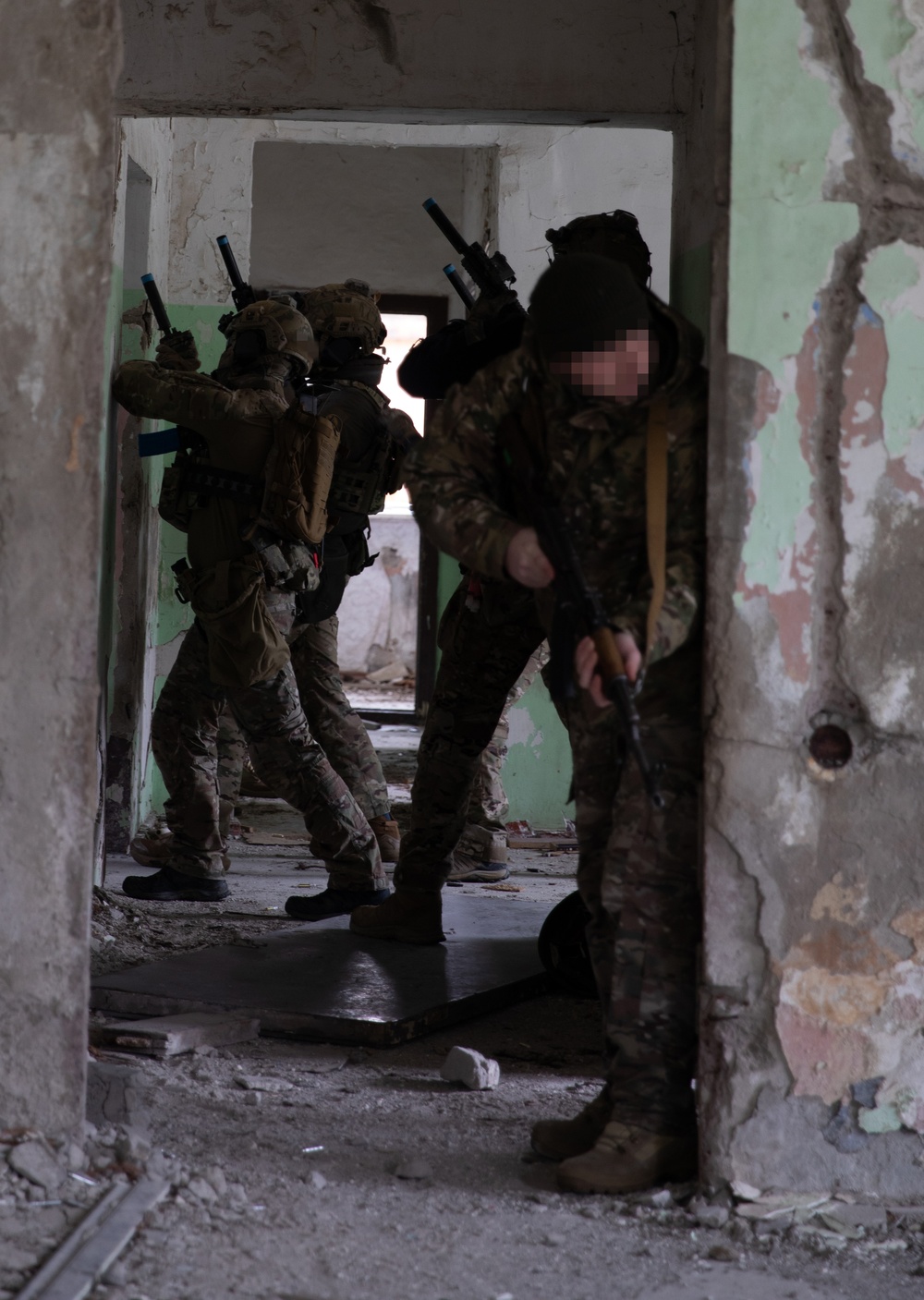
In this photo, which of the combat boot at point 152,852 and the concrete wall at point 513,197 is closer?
the combat boot at point 152,852

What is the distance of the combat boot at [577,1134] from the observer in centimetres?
247

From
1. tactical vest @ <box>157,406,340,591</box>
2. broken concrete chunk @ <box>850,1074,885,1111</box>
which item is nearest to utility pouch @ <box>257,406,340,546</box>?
tactical vest @ <box>157,406,340,591</box>

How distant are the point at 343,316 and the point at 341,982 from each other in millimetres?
2366

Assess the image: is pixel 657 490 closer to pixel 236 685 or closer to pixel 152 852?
pixel 236 685

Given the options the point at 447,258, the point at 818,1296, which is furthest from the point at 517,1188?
the point at 447,258

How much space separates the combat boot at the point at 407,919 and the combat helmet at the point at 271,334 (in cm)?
180

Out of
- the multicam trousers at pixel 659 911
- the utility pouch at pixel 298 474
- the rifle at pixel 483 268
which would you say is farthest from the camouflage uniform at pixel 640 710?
the utility pouch at pixel 298 474

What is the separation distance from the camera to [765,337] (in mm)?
2268

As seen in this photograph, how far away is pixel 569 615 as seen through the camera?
2.34 meters

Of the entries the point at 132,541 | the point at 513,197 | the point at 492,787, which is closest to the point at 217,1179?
the point at 492,787

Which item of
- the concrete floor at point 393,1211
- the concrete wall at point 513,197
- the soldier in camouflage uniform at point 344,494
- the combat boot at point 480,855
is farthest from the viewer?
the concrete wall at point 513,197

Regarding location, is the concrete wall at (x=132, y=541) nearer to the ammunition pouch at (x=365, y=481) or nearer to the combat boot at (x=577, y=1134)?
the ammunition pouch at (x=365, y=481)

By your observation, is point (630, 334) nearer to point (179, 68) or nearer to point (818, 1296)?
point (818, 1296)

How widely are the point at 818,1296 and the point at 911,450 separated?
1.32 metres
